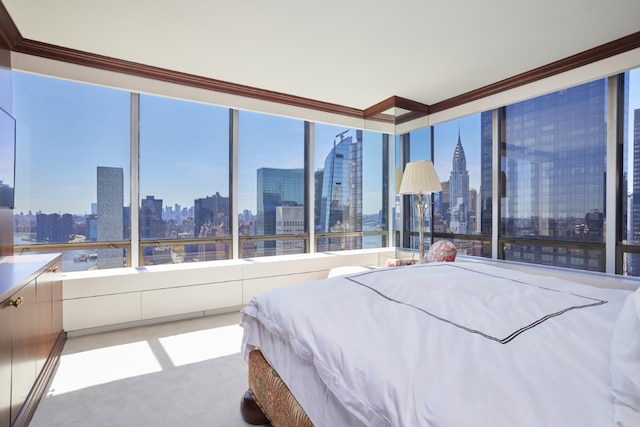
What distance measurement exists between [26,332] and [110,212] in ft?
6.29

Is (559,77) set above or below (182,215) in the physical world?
above

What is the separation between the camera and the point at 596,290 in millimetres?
1604

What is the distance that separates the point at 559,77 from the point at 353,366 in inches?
148

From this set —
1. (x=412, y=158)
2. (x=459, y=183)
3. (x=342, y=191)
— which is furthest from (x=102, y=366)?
(x=459, y=183)

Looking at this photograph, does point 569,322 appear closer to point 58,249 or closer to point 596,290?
point 596,290

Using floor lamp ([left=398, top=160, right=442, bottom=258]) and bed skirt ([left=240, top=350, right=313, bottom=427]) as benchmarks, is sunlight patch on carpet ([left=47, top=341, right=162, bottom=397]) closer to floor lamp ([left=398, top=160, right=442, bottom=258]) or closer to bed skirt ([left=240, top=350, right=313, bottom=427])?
bed skirt ([left=240, top=350, right=313, bottom=427])

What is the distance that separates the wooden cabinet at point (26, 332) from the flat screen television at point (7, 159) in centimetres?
46

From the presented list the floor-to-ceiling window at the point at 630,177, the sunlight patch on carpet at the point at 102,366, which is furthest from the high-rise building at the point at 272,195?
the floor-to-ceiling window at the point at 630,177

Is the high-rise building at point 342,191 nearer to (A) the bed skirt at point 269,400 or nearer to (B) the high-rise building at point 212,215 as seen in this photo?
(B) the high-rise building at point 212,215

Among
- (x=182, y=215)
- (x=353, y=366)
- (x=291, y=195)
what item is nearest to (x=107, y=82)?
(x=182, y=215)

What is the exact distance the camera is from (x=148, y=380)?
2.20 meters

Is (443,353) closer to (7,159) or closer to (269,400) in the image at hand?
(269,400)

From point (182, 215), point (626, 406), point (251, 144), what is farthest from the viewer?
point (251, 144)

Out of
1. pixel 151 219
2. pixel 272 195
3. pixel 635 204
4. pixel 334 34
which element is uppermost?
pixel 334 34
